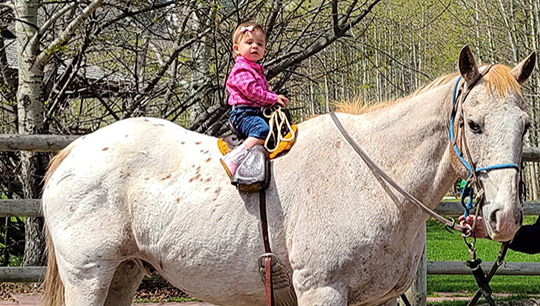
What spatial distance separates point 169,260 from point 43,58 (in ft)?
11.8

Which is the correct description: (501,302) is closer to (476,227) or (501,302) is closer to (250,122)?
(476,227)

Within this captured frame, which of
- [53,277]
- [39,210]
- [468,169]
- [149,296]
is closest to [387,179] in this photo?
[468,169]

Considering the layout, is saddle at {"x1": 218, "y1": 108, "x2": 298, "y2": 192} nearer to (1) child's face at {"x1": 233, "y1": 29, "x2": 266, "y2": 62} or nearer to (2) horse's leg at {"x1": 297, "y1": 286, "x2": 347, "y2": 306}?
(1) child's face at {"x1": 233, "y1": 29, "x2": 266, "y2": 62}

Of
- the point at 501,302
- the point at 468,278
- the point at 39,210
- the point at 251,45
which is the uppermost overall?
the point at 251,45

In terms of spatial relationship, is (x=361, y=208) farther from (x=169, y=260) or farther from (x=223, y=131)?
(x=223, y=131)

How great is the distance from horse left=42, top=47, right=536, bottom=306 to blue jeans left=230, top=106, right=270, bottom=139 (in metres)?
0.18

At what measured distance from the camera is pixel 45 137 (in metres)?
4.94

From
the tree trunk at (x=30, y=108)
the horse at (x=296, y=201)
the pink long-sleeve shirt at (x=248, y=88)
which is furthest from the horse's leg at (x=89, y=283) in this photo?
the tree trunk at (x=30, y=108)

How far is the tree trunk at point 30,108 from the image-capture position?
6.21 meters

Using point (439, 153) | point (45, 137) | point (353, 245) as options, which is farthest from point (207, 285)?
point (45, 137)

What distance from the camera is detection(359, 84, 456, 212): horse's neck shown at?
2.79 meters

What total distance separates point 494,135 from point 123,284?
2.22 metres

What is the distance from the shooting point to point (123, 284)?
3604 millimetres

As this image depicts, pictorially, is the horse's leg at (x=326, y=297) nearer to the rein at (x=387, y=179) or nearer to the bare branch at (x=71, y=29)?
the rein at (x=387, y=179)
